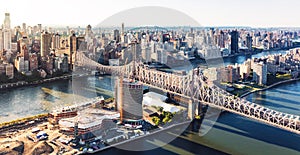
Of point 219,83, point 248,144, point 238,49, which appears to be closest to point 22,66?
point 219,83

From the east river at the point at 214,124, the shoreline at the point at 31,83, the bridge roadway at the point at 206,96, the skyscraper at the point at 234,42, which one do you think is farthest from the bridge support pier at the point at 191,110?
the skyscraper at the point at 234,42

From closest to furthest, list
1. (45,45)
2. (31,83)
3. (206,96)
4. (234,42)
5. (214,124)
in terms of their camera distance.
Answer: (214,124)
(206,96)
(31,83)
(45,45)
(234,42)

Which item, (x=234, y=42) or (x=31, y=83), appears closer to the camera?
(x=31, y=83)

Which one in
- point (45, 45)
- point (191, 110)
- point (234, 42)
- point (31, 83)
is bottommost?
point (191, 110)

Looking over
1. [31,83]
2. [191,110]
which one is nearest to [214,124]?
[191,110]

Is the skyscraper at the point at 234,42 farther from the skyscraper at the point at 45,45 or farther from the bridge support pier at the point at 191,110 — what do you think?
the bridge support pier at the point at 191,110

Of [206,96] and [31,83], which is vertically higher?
[206,96]

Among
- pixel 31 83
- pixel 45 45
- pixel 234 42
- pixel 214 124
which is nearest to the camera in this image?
pixel 214 124

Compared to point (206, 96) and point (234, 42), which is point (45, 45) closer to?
point (206, 96)

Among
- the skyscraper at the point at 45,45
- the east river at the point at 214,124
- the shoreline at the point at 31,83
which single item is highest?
the skyscraper at the point at 45,45
